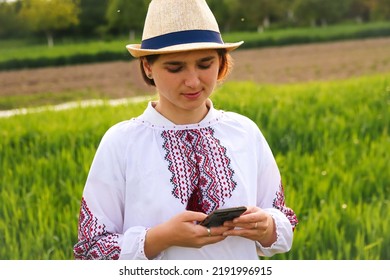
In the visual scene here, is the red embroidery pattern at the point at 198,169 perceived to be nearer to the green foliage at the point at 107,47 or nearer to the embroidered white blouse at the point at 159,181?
the embroidered white blouse at the point at 159,181

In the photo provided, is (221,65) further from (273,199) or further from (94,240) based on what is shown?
(94,240)

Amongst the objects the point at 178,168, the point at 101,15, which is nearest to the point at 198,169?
the point at 178,168

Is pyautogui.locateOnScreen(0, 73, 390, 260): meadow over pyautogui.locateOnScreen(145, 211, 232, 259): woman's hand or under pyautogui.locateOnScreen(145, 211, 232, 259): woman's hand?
under

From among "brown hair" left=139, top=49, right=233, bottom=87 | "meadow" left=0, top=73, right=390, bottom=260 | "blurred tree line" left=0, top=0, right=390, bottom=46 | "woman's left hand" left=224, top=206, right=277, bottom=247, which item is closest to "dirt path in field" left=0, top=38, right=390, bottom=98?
"blurred tree line" left=0, top=0, right=390, bottom=46

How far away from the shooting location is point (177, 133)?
1.31m

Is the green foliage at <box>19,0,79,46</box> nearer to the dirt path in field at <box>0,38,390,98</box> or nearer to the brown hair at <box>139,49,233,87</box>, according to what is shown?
the brown hair at <box>139,49,233,87</box>

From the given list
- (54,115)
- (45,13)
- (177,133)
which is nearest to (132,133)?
(177,133)

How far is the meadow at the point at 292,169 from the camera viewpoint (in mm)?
2451

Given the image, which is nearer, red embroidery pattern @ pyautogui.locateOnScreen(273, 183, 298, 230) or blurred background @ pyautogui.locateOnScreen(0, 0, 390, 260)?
red embroidery pattern @ pyautogui.locateOnScreen(273, 183, 298, 230)

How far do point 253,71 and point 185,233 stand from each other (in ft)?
39.0

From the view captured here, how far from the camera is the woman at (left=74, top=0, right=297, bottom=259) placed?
4.06ft

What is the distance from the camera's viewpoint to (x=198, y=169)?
1.30 meters

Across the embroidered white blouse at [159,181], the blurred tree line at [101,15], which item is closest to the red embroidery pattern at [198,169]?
the embroidered white blouse at [159,181]

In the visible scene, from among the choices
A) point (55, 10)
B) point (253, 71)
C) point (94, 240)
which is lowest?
point (253, 71)
